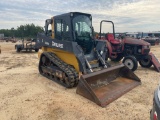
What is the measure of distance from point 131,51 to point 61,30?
14.3 feet

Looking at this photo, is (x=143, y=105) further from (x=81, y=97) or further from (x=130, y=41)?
(x=130, y=41)

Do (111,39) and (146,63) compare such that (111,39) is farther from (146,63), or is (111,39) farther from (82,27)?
(82,27)

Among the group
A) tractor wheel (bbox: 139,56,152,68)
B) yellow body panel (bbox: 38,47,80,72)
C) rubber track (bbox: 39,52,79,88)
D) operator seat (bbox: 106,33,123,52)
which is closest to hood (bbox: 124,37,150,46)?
operator seat (bbox: 106,33,123,52)

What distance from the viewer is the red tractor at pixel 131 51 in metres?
8.77

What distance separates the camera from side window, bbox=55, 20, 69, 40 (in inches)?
270

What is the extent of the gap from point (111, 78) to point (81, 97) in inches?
64.3

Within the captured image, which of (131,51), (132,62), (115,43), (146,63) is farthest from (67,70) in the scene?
(146,63)

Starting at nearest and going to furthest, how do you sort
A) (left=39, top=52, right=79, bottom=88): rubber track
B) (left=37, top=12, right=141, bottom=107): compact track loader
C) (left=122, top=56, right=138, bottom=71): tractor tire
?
(left=37, top=12, right=141, bottom=107): compact track loader → (left=39, top=52, right=79, bottom=88): rubber track → (left=122, top=56, right=138, bottom=71): tractor tire

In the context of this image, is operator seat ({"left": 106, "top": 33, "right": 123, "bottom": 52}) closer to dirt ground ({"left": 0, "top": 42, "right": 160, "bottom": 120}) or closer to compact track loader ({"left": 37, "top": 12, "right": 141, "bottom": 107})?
compact track loader ({"left": 37, "top": 12, "right": 141, "bottom": 107})

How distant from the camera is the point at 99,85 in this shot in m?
5.69

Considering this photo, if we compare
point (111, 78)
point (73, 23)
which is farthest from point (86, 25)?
point (111, 78)

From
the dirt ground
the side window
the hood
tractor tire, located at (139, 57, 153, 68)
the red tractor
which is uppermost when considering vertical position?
the side window

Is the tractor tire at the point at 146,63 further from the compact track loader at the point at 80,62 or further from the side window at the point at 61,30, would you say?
the side window at the point at 61,30

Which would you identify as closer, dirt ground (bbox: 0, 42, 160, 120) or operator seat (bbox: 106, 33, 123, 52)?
dirt ground (bbox: 0, 42, 160, 120)
